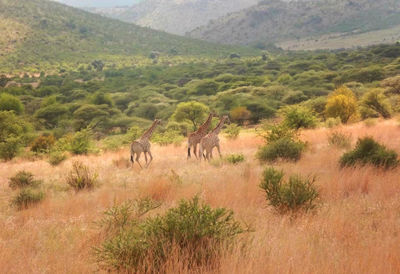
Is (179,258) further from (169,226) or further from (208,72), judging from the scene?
(208,72)

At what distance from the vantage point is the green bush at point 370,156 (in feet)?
26.7

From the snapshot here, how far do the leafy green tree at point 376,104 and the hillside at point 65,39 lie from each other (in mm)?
82659

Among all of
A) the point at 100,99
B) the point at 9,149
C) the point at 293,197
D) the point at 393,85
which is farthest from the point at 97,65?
the point at 293,197

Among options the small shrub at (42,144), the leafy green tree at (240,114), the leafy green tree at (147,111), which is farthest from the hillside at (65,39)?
the small shrub at (42,144)

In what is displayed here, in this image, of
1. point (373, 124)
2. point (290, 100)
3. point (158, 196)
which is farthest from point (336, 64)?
point (158, 196)

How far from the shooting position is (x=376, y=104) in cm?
2411

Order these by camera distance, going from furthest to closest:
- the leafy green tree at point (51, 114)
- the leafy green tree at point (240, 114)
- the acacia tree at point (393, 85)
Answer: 1. the leafy green tree at point (51, 114)
2. the leafy green tree at point (240, 114)
3. the acacia tree at point (393, 85)

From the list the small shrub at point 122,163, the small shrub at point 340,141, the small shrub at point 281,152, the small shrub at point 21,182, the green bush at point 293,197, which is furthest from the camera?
the small shrub at point 122,163

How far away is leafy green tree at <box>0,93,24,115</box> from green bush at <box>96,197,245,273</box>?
41520 millimetres

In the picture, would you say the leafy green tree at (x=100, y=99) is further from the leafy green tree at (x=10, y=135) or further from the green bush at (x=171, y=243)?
the green bush at (x=171, y=243)

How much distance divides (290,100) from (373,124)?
943 inches

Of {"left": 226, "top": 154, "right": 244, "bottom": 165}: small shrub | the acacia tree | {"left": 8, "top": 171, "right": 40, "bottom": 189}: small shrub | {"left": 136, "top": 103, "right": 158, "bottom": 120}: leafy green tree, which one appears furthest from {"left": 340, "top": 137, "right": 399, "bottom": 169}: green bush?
{"left": 136, "top": 103, "right": 158, "bottom": 120}: leafy green tree

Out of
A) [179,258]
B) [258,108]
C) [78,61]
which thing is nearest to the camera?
[179,258]

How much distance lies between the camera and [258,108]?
3641 cm
